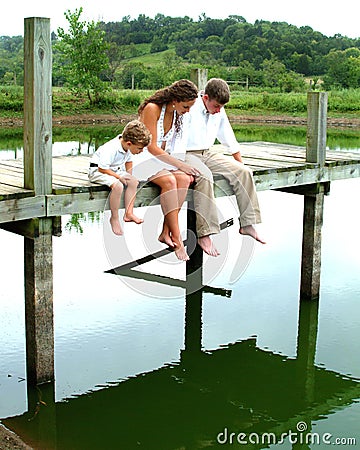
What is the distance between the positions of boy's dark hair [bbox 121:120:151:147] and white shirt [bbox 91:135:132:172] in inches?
5.1

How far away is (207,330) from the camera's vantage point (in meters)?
7.25

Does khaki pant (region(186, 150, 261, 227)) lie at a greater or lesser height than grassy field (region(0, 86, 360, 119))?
lesser

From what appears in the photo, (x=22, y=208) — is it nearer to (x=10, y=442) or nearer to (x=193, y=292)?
(x=10, y=442)

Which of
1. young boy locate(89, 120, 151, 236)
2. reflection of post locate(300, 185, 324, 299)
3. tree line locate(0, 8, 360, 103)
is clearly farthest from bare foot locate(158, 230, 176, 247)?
tree line locate(0, 8, 360, 103)

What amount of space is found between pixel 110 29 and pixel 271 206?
58.3 m

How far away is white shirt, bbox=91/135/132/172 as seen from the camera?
562 centimetres

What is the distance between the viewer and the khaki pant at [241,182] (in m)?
6.27

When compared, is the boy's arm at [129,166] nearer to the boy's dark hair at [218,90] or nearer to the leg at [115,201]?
the leg at [115,201]

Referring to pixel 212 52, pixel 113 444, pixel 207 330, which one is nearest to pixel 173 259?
pixel 207 330

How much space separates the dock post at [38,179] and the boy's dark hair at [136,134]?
1.73 feet

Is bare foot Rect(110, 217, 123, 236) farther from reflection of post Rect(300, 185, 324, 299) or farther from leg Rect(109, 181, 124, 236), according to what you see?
reflection of post Rect(300, 185, 324, 299)

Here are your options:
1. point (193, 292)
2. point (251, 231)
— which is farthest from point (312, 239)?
point (251, 231)

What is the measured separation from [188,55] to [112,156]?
4702 centimetres

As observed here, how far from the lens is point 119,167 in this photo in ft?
18.8
